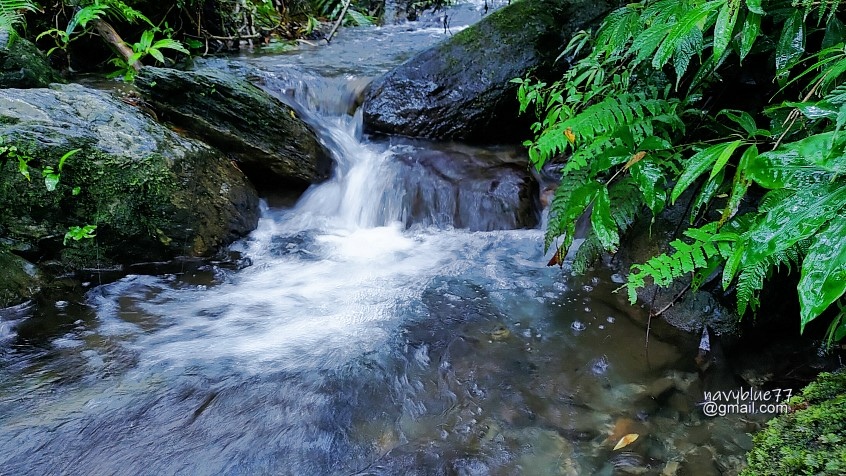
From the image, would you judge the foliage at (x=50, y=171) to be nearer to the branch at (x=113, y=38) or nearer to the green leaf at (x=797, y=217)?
the branch at (x=113, y=38)

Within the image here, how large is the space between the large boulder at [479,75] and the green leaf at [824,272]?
15.9 feet

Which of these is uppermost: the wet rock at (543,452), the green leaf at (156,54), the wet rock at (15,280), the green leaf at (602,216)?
the green leaf at (156,54)

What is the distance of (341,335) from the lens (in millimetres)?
3344

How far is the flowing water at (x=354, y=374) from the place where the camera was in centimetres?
232

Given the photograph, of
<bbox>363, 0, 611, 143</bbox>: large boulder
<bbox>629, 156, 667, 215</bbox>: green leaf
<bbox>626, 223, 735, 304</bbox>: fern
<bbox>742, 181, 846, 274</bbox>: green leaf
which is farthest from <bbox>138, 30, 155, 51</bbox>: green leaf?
<bbox>742, 181, 846, 274</bbox>: green leaf

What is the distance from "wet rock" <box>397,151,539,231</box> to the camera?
4895 mm

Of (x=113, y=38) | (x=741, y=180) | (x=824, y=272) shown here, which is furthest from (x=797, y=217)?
(x=113, y=38)

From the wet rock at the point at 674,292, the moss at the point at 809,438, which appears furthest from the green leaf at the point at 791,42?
the moss at the point at 809,438

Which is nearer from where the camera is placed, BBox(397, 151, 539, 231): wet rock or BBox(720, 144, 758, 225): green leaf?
BBox(720, 144, 758, 225): green leaf

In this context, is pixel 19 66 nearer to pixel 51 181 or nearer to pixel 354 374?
pixel 51 181

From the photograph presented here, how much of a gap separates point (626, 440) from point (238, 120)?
4501mm

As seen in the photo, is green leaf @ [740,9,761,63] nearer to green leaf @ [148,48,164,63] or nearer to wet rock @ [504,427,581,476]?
wet rock @ [504,427,581,476]

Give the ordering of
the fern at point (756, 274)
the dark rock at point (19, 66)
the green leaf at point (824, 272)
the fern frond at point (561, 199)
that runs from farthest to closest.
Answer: the dark rock at point (19, 66)
the fern frond at point (561, 199)
the fern at point (756, 274)
the green leaf at point (824, 272)

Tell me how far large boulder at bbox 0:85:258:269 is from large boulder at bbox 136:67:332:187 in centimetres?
45
